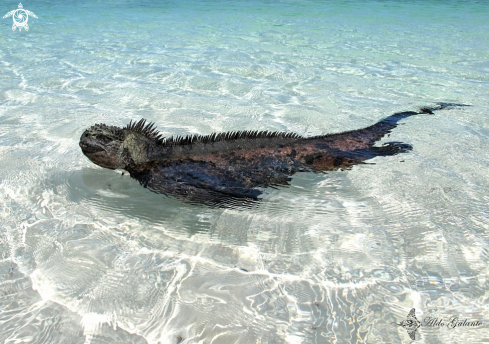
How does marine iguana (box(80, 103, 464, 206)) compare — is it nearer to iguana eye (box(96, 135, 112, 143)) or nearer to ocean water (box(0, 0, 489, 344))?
iguana eye (box(96, 135, 112, 143))

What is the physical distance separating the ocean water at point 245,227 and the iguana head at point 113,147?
0.27 metres

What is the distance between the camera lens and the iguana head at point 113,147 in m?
3.86

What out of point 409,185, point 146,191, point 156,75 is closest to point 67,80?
point 156,75

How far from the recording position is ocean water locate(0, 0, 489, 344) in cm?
252

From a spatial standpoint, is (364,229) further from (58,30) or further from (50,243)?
(58,30)

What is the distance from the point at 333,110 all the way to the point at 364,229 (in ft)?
11.1

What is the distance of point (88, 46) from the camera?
1078 centimetres
